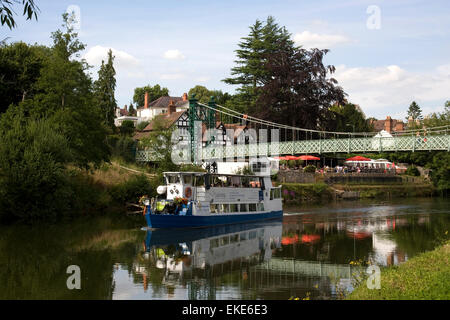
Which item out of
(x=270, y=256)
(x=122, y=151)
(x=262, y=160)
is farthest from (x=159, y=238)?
(x=122, y=151)

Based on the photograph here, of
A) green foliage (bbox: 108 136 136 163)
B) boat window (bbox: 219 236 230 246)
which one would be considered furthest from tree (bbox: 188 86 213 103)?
boat window (bbox: 219 236 230 246)

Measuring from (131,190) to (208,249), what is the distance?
63.7 feet

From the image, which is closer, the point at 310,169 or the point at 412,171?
the point at 310,169

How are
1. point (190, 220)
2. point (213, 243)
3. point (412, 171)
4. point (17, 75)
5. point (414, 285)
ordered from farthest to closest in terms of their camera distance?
point (412, 171) → point (17, 75) → point (190, 220) → point (213, 243) → point (414, 285)

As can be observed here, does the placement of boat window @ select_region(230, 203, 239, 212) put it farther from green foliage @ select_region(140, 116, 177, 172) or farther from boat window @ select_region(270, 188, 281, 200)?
green foliage @ select_region(140, 116, 177, 172)

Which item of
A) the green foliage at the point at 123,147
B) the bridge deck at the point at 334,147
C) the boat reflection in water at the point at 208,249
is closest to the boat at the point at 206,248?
the boat reflection in water at the point at 208,249

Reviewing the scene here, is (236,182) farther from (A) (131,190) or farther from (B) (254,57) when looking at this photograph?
(B) (254,57)

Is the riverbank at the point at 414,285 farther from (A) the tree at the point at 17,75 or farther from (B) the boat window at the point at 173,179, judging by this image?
(A) the tree at the point at 17,75

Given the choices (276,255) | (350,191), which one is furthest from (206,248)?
(350,191)

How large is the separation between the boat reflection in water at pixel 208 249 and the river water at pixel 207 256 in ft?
0.15

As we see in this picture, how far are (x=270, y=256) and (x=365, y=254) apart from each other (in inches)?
159

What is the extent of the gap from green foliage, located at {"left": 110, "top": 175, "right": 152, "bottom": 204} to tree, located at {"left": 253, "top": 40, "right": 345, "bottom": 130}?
73.3 ft

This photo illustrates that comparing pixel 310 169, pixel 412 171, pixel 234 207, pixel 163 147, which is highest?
pixel 163 147

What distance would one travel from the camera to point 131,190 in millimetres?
43312
